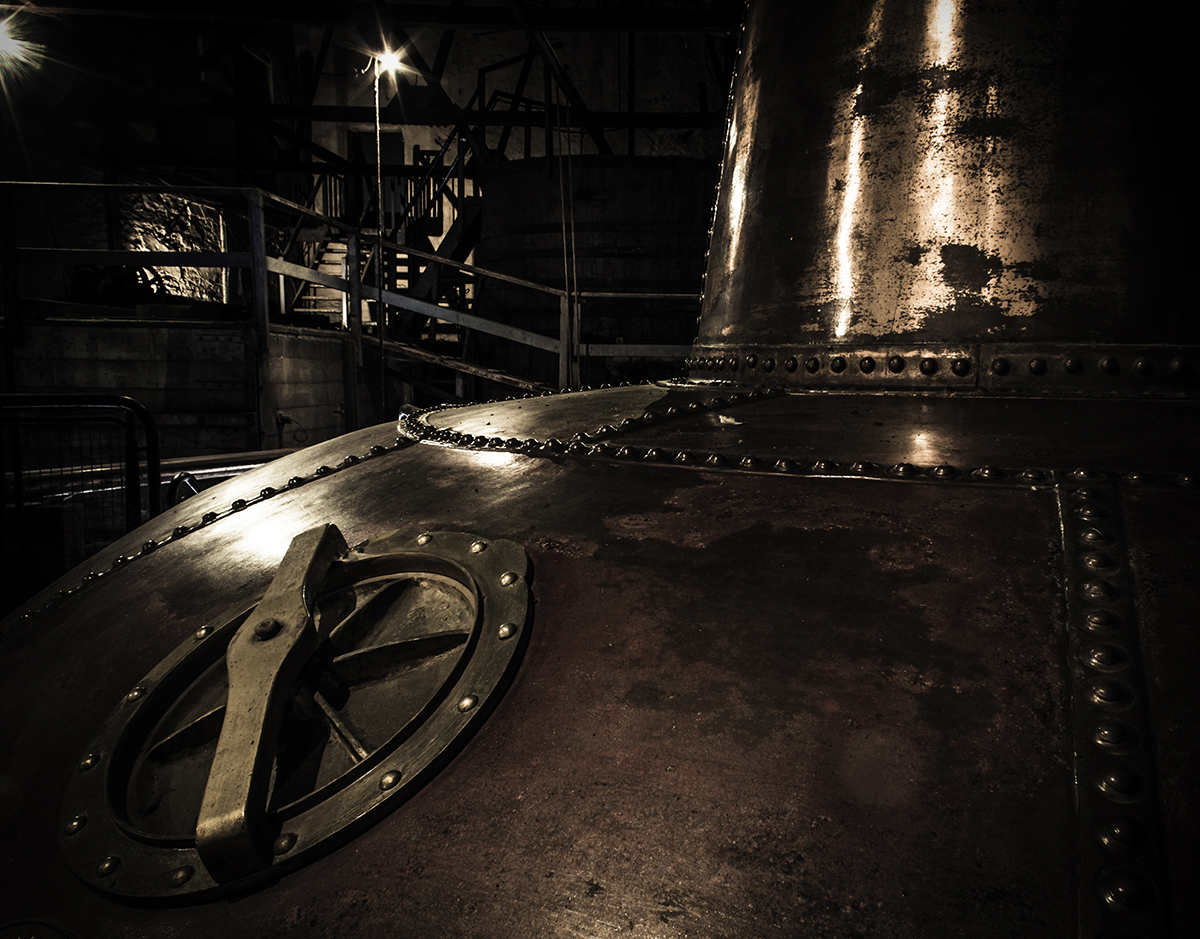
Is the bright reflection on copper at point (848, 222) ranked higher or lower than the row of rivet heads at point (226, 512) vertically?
higher

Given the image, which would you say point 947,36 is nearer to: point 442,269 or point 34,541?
point 34,541

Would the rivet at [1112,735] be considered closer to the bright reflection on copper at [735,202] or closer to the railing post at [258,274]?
the bright reflection on copper at [735,202]

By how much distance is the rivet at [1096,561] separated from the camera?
35.6 inches

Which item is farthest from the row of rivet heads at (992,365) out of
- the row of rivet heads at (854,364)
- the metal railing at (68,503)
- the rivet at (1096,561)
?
the metal railing at (68,503)

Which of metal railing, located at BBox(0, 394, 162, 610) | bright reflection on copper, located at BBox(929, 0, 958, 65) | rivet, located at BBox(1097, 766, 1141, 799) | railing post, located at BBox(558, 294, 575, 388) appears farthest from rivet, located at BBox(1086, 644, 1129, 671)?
railing post, located at BBox(558, 294, 575, 388)

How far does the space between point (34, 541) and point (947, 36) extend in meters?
4.89

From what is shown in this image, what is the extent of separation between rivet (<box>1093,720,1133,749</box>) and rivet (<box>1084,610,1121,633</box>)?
0.13 m

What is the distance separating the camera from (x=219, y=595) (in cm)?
126

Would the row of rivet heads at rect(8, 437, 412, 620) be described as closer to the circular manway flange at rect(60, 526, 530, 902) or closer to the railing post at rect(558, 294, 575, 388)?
the circular manway flange at rect(60, 526, 530, 902)

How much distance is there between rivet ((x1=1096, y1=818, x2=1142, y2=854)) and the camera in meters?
0.64

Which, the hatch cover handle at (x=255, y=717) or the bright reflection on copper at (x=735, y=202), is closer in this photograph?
the hatch cover handle at (x=255, y=717)

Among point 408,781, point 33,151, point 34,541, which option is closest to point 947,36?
point 408,781

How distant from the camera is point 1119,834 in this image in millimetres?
646

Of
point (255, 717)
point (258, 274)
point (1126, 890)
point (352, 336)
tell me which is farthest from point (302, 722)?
point (352, 336)
